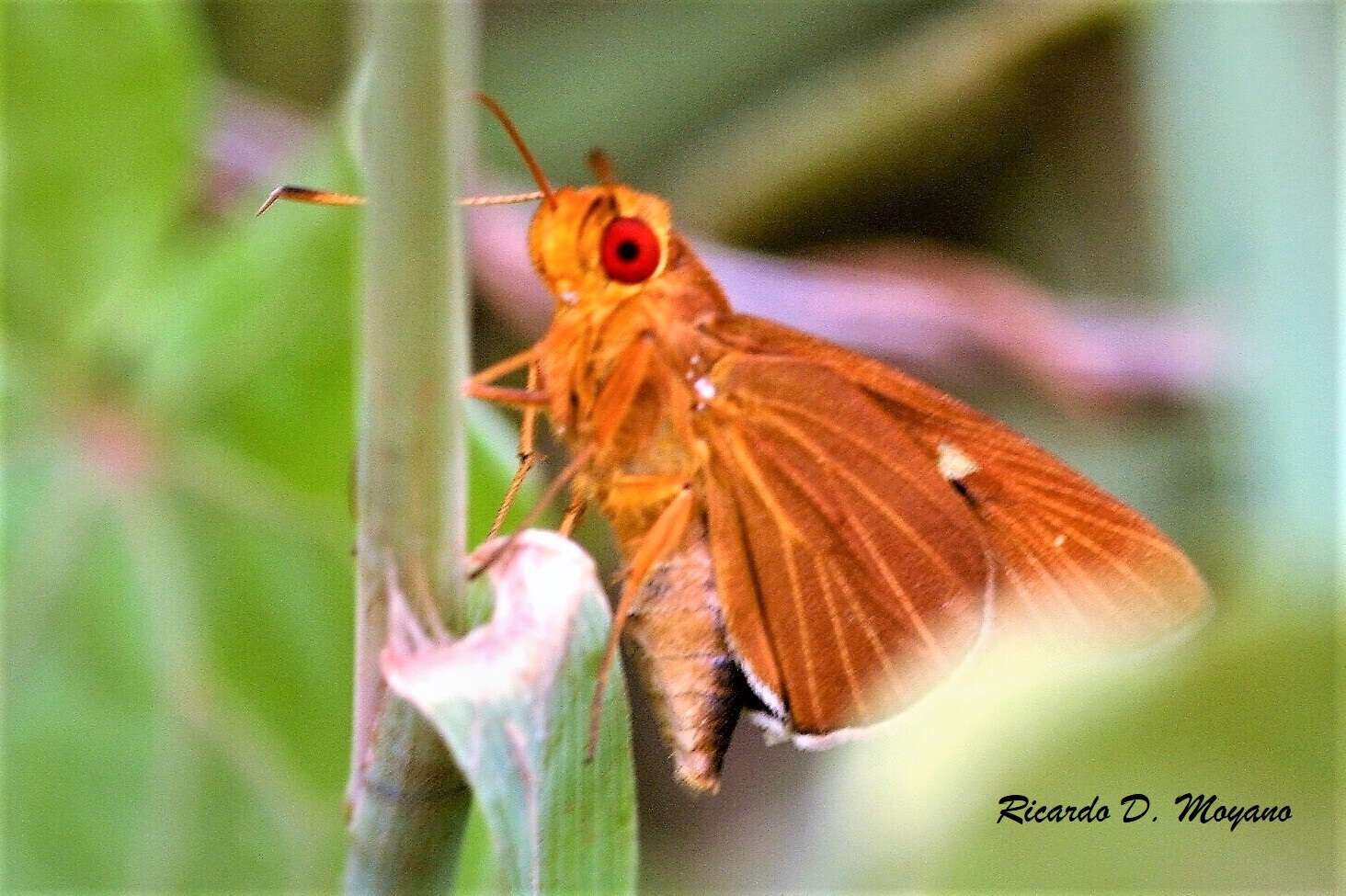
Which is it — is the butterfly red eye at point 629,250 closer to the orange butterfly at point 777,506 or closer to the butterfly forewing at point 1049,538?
the orange butterfly at point 777,506

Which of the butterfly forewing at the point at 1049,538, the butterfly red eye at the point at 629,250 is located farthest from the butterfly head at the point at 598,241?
the butterfly forewing at the point at 1049,538

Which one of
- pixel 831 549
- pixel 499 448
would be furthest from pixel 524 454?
pixel 831 549

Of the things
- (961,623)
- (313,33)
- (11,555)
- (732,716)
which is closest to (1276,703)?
(961,623)

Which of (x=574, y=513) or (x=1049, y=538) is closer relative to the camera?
(x=574, y=513)

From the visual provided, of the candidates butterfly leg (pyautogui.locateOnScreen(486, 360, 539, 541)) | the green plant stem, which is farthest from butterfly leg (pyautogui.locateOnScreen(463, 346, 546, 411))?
the green plant stem

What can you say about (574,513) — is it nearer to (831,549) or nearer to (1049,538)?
(831,549)

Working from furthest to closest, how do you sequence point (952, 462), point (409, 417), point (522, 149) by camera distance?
1. point (952, 462)
2. point (522, 149)
3. point (409, 417)
